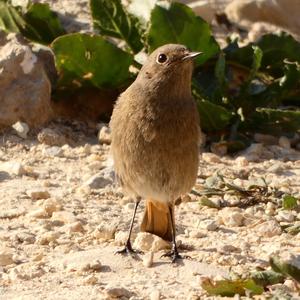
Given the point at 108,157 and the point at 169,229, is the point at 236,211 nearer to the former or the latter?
the point at 169,229

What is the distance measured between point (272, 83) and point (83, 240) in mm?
3202

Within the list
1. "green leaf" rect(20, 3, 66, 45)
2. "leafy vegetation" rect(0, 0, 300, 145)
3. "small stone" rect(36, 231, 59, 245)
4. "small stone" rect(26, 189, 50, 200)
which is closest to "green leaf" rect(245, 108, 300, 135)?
"leafy vegetation" rect(0, 0, 300, 145)

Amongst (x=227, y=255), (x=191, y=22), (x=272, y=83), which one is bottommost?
(x=227, y=255)

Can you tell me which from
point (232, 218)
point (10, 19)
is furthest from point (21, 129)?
point (232, 218)

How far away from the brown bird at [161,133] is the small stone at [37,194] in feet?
2.70

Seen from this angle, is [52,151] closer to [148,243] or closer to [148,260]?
[148,243]

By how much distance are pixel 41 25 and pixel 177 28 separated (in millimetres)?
1421

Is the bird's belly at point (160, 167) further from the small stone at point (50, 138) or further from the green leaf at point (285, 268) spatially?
the small stone at point (50, 138)

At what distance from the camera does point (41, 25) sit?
33.6ft

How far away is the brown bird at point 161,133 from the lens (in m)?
7.41

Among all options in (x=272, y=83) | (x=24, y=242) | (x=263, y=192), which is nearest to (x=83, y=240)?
(x=24, y=242)

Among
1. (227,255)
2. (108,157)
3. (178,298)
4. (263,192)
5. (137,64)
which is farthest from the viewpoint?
(137,64)

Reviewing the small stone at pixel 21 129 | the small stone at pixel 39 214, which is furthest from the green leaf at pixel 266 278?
the small stone at pixel 21 129

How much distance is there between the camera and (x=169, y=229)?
764 centimetres
